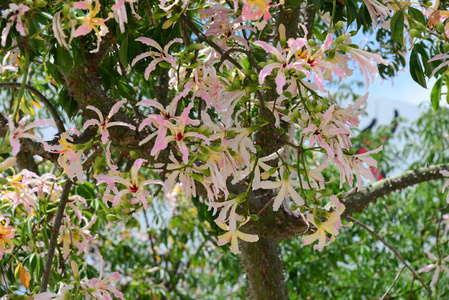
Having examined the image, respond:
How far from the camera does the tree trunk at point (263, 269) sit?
1431 mm

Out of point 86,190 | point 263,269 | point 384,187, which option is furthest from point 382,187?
point 86,190

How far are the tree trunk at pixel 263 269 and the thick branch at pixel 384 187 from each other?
8.2 inches

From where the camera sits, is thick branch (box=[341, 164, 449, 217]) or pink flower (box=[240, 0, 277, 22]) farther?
thick branch (box=[341, 164, 449, 217])

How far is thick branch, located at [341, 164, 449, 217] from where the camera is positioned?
1500 mm

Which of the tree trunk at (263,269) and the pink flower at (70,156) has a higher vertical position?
the pink flower at (70,156)

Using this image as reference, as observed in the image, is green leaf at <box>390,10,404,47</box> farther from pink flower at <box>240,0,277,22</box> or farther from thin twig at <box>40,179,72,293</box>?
thin twig at <box>40,179,72,293</box>

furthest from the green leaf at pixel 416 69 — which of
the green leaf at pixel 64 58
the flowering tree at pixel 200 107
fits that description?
the green leaf at pixel 64 58

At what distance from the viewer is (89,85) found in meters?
1.11

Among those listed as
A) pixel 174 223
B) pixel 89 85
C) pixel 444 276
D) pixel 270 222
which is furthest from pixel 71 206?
pixel 444 276

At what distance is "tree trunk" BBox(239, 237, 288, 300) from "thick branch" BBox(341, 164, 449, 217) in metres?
0.21

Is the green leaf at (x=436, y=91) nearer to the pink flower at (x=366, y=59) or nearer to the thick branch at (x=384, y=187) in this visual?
the pink flower at (x=366, y=59)

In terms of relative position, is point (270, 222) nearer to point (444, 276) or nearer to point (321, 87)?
point (321, 87)

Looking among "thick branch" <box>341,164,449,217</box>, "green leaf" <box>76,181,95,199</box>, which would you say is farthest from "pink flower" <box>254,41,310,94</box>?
"thick branch" <box>341,164,449,217</box>

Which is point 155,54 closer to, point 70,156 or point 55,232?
point 70,156
